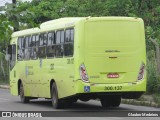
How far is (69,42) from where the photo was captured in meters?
16.8

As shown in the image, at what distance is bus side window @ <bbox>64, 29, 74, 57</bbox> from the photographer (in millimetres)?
16656

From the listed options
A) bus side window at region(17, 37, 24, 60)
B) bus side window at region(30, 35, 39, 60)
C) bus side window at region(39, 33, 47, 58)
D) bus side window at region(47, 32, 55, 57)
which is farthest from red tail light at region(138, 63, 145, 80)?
bus side window at region(17, 37, 24, 60)

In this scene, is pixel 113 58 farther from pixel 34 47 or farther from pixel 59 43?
pixel 34 47

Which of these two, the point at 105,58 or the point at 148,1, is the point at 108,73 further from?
the point at 148,1

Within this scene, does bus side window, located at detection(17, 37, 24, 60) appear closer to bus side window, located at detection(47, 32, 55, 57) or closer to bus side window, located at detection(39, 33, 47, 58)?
bus side window, located at detection(39, 33, 47, 58)

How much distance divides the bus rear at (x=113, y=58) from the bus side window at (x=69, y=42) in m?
0.76

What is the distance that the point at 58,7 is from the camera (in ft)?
115

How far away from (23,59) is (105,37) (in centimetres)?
659

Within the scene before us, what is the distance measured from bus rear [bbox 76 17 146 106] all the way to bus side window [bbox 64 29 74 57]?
763 mm

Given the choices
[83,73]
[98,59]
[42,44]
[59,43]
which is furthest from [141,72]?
[42,44]

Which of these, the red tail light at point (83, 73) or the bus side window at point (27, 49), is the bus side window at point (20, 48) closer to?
the bus side window at point (27, 49)

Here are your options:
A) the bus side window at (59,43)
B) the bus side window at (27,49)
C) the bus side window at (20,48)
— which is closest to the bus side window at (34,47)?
the bus side window at (27,49)

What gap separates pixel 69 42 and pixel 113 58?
5.16 ft

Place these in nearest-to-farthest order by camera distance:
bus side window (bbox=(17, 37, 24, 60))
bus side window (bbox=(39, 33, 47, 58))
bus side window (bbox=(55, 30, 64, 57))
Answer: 1. bus side window (bbox=(55, 30, 64, 57))
2. bus side window (bbox=(39, 33, 47, 58))
3. bus side window (bbox=(17, 37, 24, 60))
